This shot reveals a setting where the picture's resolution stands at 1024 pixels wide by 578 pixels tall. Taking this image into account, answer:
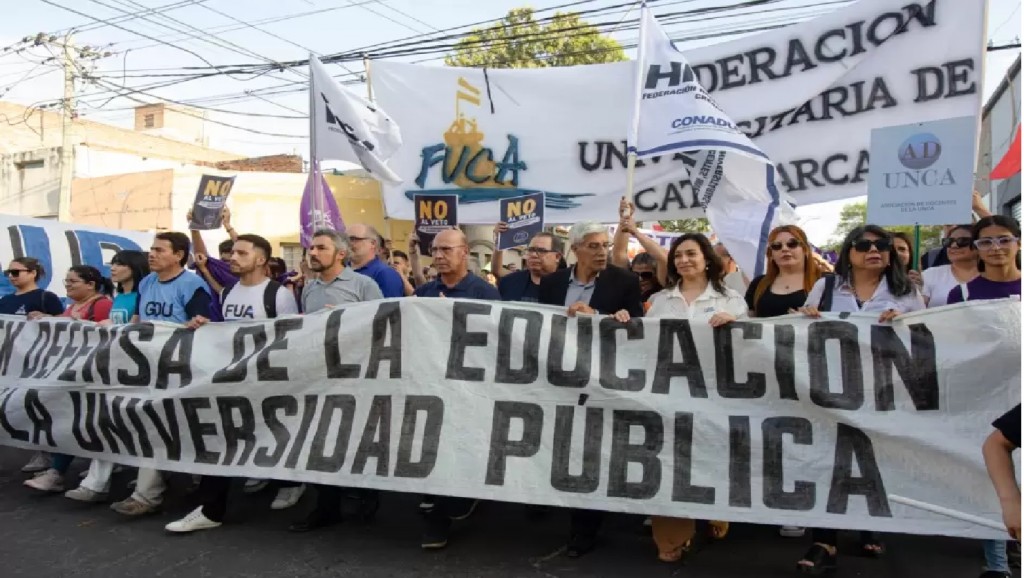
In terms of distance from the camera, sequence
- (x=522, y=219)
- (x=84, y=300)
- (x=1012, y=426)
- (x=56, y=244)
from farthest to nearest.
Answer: (x=56, y=244)
(x=522, y=219)
(x=84, y=300)
(x=1012, y=426)

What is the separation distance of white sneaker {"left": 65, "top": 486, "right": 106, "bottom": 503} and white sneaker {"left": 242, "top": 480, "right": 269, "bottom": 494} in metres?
0.84

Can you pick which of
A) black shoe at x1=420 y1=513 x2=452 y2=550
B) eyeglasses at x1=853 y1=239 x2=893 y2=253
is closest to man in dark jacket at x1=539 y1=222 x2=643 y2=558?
black shoe at x1=420 y1=513 x2=452 y2=550

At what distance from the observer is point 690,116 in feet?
17.7

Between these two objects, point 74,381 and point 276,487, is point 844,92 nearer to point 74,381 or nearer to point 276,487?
point 276,487

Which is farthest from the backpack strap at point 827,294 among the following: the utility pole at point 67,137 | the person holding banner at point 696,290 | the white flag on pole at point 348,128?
the utility pole at point 67,137

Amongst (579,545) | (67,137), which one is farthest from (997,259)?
(67,137)

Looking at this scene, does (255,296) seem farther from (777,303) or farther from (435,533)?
(777,303)

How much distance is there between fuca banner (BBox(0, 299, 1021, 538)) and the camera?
3.67m

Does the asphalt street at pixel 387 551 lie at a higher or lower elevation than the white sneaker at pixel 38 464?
higher

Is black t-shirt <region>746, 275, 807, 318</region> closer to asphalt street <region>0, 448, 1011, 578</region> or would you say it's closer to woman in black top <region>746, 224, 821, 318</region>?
woman in black top <region>746, 224, 821, 318</region>

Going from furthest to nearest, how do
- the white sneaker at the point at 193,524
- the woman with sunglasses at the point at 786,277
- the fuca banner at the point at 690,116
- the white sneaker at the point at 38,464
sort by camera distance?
the white sneaker at the point at 38,464
the fuca banner at the point at 690,116
the white sneaker at the point at 193,524
the woman with sunglasses at the point at 786,277

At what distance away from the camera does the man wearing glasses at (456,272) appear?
4.80m

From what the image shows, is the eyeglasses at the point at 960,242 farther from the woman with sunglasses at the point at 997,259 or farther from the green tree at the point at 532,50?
the green tree at the point at 532,50

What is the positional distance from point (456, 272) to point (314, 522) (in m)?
1.59
